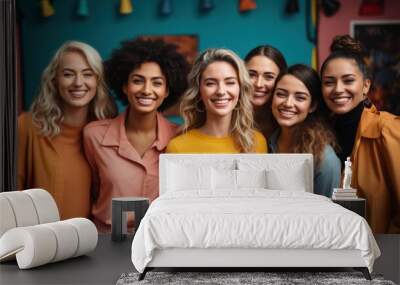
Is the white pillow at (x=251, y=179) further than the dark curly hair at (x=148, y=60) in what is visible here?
No

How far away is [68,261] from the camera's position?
5.41m

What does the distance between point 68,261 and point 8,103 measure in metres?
2.02

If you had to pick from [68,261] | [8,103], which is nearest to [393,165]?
[68,261]

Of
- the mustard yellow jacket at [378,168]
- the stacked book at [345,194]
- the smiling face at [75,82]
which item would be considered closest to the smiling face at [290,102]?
the mustard yellow jacket at [378,168]

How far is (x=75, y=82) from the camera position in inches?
275

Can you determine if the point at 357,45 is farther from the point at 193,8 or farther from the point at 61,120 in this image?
the point at 61,120

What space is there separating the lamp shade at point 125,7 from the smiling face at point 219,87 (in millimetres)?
1026

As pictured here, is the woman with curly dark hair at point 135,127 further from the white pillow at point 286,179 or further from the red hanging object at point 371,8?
the red hanging object at point 371,8

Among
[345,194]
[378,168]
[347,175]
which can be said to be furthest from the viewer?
[378,168]

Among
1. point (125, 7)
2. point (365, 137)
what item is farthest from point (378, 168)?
point (125, 7)

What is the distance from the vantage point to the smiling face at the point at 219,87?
22.7ft

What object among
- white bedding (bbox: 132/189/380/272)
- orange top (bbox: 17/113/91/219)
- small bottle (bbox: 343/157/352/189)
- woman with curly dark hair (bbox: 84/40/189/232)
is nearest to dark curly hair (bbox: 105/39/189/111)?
woman with curly dark hair (bbox: 84/40/189/232)

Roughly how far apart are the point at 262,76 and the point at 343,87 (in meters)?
0.83

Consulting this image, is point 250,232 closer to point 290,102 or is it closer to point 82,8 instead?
point 290,102
